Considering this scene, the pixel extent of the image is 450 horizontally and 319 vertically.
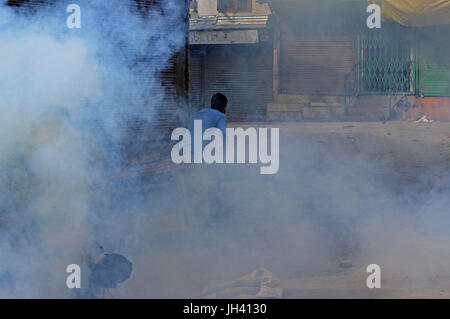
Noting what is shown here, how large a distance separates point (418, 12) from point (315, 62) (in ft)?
11.7

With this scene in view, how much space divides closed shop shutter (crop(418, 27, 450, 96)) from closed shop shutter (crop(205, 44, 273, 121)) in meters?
4.79

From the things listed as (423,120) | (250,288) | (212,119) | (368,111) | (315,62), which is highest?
(315,62)

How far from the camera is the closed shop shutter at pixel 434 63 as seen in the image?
16.0 meters

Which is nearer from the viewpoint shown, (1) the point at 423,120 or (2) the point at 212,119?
(2) the point at 212,119

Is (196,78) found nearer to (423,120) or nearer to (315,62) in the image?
(315,62)

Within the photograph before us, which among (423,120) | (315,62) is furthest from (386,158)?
(315,62)

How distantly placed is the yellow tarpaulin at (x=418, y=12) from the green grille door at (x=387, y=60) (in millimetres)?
984

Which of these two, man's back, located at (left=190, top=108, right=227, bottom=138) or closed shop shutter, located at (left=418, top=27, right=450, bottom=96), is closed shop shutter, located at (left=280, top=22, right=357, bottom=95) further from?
man's back, located at (left=190, top=108, right=227, bottom=138)

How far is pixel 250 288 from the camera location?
142 inches

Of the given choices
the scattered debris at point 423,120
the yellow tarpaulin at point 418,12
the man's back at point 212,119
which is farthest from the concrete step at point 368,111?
the man's back at point 212,119

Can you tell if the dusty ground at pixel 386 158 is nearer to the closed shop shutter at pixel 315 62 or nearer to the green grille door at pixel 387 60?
the green grille door at pixel 387 60

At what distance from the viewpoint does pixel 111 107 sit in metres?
7.34

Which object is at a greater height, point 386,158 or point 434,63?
point 434,63
